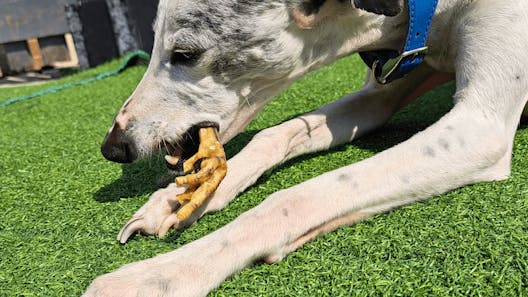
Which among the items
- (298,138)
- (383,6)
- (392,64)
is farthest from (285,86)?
(383,6)

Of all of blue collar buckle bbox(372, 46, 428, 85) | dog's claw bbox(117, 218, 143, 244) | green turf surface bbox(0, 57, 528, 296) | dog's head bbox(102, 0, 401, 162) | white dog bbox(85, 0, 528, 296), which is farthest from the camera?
blue collar buckle bbox(372, 46, 428, 85)

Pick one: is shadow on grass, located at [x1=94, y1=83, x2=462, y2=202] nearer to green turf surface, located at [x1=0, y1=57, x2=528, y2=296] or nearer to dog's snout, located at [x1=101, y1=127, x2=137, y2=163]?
green turf surface, located at [x1=0, y1=57, x2=528, y2=296]

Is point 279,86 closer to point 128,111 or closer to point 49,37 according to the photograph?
point 128,111

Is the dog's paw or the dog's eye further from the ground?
the dog's eye

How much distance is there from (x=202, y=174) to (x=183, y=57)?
46cm

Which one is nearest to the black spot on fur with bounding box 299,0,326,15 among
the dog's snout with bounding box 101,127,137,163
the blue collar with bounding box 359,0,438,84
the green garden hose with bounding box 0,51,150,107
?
the blue collar with bounding box 359,0,438,84

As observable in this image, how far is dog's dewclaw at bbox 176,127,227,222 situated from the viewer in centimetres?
171

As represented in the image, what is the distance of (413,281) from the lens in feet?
4.34

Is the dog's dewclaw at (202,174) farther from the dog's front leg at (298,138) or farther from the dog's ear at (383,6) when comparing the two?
the dog's ear at (383,6)

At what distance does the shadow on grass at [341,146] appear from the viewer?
216 centimetres

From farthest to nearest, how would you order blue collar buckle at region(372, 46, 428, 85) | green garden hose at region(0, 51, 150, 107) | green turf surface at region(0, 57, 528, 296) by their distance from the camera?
green garden hose at region(0, 51, 150, 107)
blue collar buckle at region(372, 46, 428, 85)
green turf surface at region(0, 57, 528, 296)

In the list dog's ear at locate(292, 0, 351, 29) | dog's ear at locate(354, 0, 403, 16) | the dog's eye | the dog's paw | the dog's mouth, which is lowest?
the dog's paw

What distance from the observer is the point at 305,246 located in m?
1.53

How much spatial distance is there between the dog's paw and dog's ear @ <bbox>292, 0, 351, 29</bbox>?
0.75 metres
